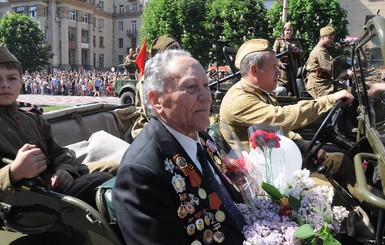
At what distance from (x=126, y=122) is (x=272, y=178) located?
2732 mm

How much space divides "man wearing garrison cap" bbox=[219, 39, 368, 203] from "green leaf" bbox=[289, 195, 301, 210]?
120 cm

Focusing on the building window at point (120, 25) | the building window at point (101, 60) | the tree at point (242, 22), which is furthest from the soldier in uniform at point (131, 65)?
the building window at point (120, 25)

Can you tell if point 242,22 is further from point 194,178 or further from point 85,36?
point 85,36

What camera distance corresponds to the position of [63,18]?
61.2m

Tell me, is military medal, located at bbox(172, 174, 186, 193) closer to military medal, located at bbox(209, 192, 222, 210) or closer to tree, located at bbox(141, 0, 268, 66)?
military medal, located at bbox(209, 192, 222, 210)

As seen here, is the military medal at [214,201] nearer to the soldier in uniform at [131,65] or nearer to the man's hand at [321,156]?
the man's hand at [321,156]

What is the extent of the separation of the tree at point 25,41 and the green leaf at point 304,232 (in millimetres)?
46447

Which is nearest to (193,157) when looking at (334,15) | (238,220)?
(238,220)

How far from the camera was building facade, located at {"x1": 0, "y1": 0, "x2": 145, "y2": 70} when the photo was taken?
2406 inches

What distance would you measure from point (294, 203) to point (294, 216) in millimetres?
62

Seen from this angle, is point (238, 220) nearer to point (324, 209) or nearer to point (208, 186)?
point (208, 186)

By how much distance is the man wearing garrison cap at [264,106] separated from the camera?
10.2 feet

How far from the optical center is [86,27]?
67625 millimetres

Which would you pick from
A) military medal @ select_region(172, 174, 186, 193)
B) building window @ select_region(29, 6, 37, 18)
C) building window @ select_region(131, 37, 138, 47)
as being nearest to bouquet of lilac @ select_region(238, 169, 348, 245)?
military medal @ select_region(172, 174, 186, 193)
